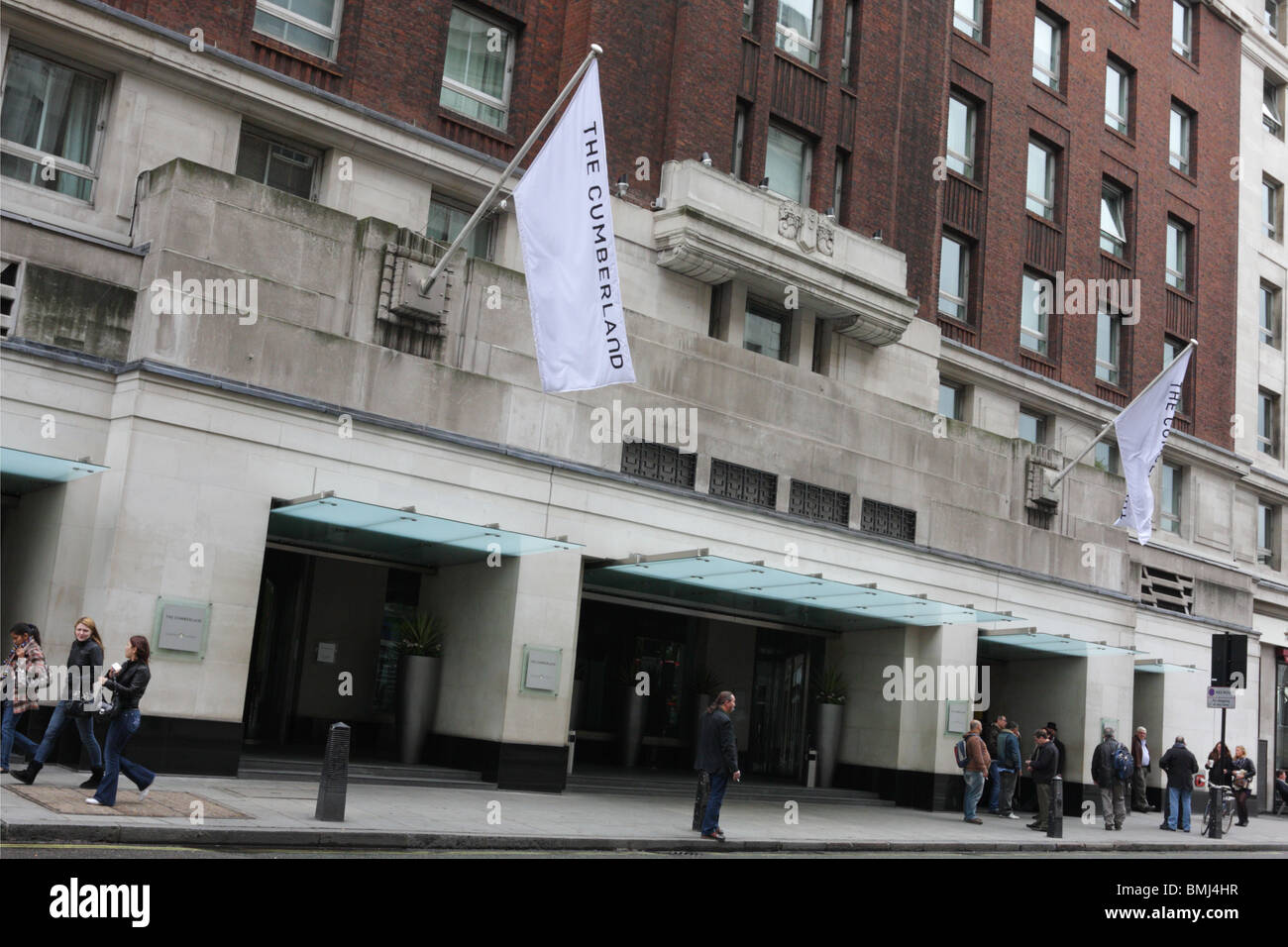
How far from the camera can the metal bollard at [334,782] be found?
1332 cm

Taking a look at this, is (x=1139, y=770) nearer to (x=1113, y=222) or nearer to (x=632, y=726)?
(x=632, y=726)

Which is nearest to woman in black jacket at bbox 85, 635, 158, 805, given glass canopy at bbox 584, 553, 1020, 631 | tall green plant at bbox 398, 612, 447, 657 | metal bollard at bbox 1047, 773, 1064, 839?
tall green plant at bbox 398, 612, 447, 657

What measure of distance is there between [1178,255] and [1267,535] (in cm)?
955

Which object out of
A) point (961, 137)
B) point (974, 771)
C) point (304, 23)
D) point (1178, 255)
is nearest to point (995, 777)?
point (974, 771)

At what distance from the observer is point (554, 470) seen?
20938 mm

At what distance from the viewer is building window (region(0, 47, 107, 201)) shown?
17.9 m

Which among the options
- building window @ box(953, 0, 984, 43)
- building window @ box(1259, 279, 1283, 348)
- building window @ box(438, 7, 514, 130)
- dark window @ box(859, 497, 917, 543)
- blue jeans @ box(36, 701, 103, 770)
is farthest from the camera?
building window @ box(1259, 279, 1283, 348)

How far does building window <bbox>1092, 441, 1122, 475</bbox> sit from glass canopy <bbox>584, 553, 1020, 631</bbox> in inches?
417

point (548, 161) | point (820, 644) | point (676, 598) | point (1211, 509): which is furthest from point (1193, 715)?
point (548, 161)

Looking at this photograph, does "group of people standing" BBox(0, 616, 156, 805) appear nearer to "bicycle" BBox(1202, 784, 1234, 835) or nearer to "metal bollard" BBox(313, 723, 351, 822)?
"metal bollard" BBox(313, 723, 351, 822)

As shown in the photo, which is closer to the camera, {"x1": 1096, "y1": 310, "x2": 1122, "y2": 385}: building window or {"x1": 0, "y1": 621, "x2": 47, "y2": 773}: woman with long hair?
{"x1": 0, "y1": 621, "x2": 47, "y2": 773}: woman with long hair

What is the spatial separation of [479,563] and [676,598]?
196 inches

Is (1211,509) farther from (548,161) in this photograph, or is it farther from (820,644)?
(548,161)

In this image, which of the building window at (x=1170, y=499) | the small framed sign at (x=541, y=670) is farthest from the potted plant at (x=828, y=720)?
the building window at (x=1170, y=499)
